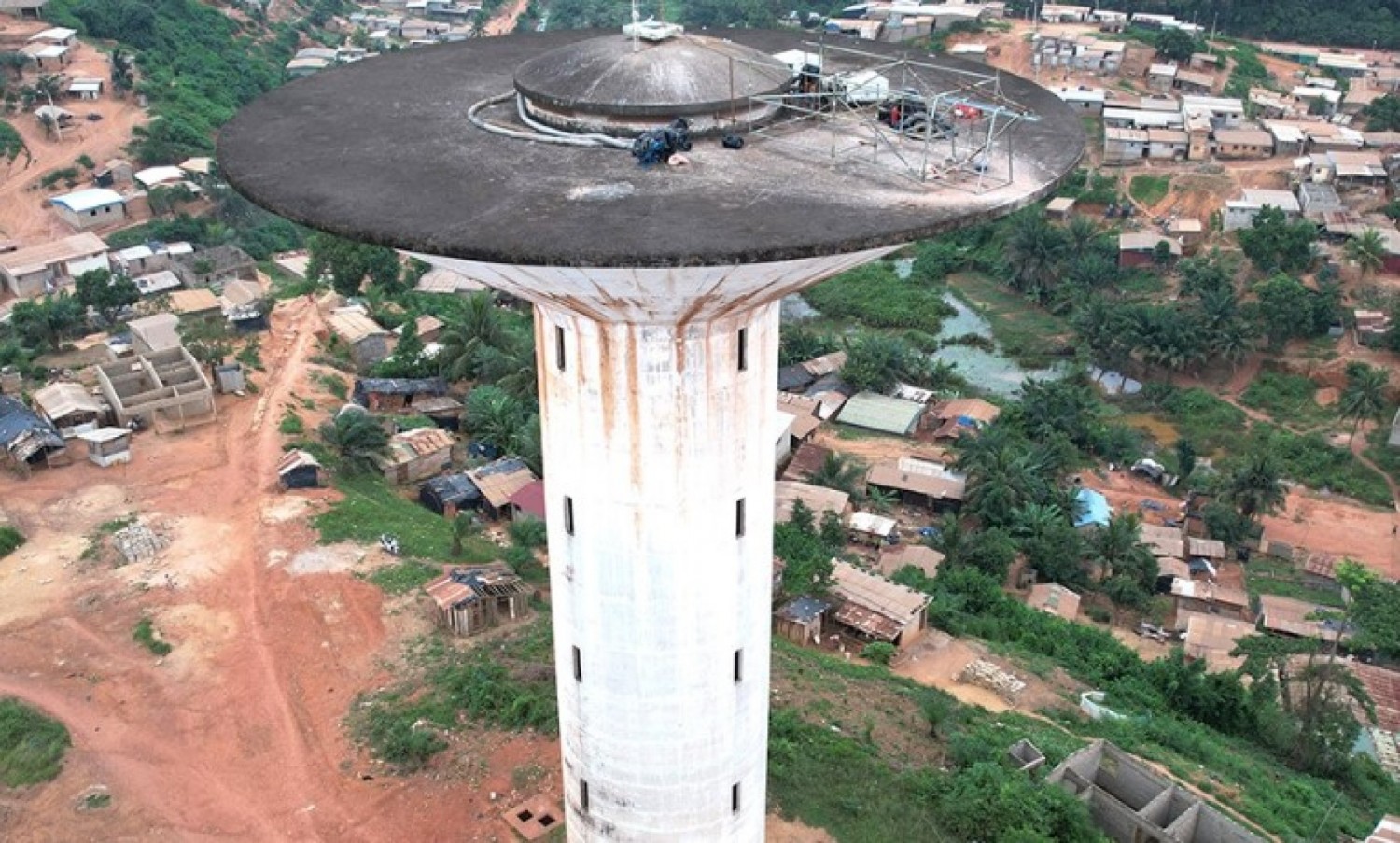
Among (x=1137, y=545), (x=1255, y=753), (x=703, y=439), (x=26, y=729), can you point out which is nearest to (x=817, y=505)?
(x=1137, y=545)

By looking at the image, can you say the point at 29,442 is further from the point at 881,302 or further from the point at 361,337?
the point at 881,302

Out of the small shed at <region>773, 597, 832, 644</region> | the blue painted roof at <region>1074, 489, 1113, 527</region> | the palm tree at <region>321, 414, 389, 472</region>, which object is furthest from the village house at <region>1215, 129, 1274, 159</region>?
the palm tree at <region>321, 414, 389, 472</region>

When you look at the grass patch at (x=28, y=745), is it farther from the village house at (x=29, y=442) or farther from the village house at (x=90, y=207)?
the village house at (x=90, y=207)

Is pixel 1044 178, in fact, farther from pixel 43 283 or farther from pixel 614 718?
pixel 43 283

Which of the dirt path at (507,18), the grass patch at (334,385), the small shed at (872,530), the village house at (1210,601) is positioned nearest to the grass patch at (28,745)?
the grass patch at (334,385)

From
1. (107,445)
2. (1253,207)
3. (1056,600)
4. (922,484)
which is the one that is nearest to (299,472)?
(107,445)
